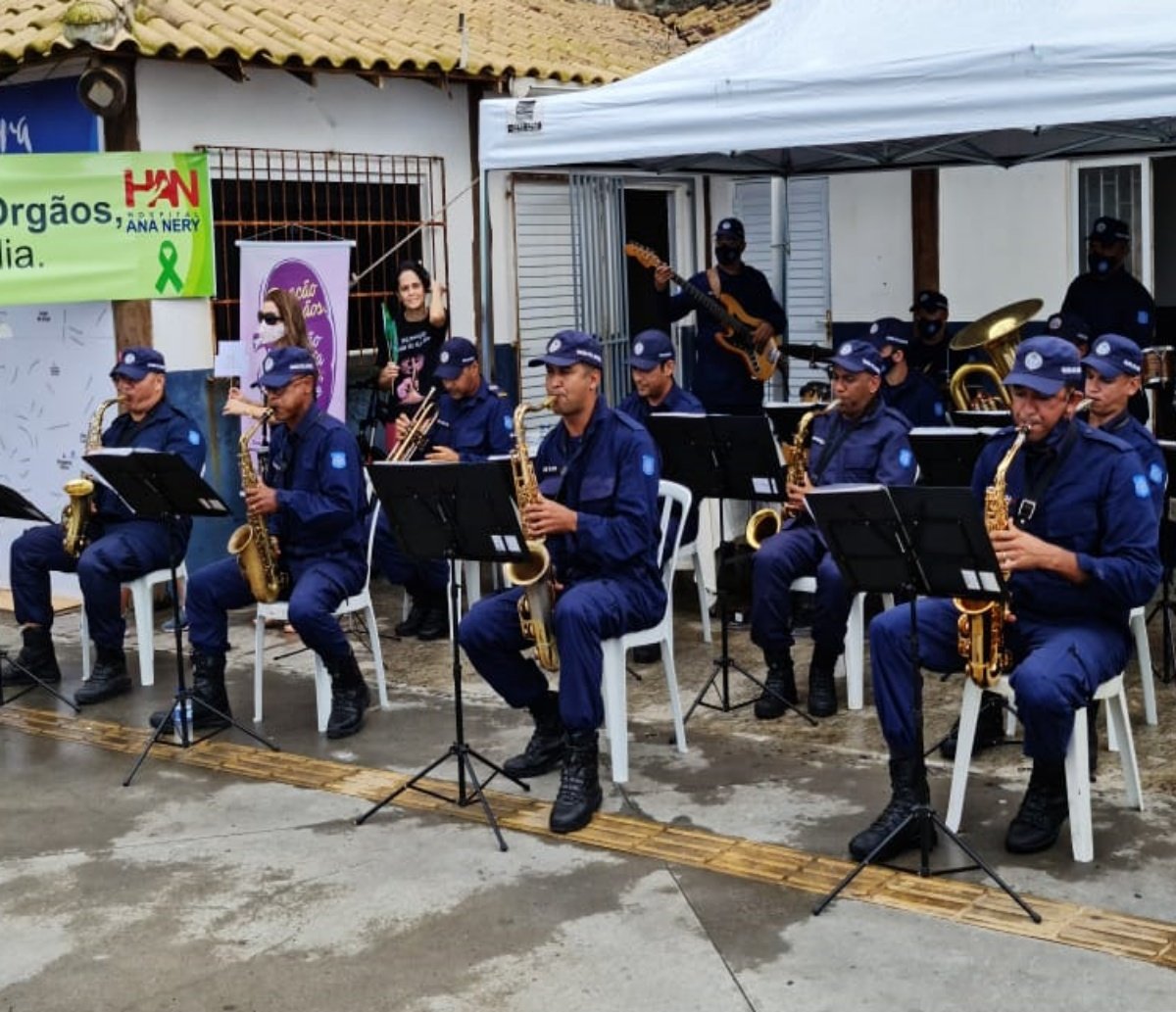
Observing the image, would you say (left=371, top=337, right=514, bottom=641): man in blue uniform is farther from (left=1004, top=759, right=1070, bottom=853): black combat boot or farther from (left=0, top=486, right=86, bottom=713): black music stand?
(left=1004, top=759, right=1070, bottom=853): black combat boot

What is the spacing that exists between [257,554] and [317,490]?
367mm

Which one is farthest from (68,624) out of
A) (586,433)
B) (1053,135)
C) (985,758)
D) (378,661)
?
(1053,135)

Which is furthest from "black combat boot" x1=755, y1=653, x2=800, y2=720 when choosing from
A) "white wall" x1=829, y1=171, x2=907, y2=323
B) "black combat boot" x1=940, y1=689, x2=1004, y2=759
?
"white wall" x1=829, y1=171, x2=907, y2=323

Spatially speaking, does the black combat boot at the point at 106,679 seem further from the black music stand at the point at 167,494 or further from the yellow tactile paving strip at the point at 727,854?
the black music stand at the point at 167,494

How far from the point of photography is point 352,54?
986 cm

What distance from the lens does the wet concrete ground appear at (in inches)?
181

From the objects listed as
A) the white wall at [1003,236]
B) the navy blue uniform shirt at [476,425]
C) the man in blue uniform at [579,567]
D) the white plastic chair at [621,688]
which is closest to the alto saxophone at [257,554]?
the man in blue uniform at [579,567]

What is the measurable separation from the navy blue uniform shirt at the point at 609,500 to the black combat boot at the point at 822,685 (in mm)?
1053

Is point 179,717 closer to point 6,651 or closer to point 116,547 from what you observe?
point 116,547

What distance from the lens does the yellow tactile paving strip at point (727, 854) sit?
15.8 feet

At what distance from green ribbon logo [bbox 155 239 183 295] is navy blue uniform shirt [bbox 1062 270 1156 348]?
5.12 metres

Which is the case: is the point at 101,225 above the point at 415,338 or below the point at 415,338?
above

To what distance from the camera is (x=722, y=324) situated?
1005 centimetres

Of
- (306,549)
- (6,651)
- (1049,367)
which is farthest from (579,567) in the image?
(6,651)
